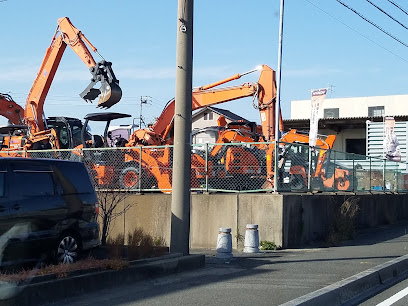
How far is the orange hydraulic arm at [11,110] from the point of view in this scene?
2309cm

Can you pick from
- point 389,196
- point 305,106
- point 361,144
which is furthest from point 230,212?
point 305,106

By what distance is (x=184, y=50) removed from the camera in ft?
36.7

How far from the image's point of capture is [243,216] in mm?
14625

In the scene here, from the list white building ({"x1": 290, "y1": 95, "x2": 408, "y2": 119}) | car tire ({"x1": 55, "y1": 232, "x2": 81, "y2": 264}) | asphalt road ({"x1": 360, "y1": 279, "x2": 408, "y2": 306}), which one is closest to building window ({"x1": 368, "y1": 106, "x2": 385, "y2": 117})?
white building ({"x1": 290, "y1": 95, "x2": 408, "y2": 119})

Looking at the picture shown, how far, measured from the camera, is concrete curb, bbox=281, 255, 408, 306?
320 inches

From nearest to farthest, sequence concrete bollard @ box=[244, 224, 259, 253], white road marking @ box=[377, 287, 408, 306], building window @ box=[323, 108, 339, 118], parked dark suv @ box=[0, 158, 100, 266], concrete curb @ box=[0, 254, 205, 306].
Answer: concrete curb @ box=[0, 254, 205, 306], white road marking @ box=[377, 287, 408, 306], parked dark suv @ box=[0, 158, 100, 266], concrete bollard @ box=[244, 224, 259, 253], building window @ box=[323, 108, 339, 118]

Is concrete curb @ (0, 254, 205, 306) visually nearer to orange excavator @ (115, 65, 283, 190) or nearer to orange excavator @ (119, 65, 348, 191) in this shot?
orange excavator @ (119, 65, 348, 191)

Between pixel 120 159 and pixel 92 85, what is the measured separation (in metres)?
3.12

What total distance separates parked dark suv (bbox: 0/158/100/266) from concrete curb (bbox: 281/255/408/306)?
4.08 metres

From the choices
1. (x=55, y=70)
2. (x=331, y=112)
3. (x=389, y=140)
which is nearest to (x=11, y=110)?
(x=55, y=70)

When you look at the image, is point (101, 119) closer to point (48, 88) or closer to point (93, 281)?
point (48, 88)

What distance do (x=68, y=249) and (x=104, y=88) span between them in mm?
9100

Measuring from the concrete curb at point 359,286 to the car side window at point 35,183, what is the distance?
14.4ft

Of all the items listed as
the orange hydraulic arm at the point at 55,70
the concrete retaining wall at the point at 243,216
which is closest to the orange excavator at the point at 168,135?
the concrete retaining wall at the point at 243,216
